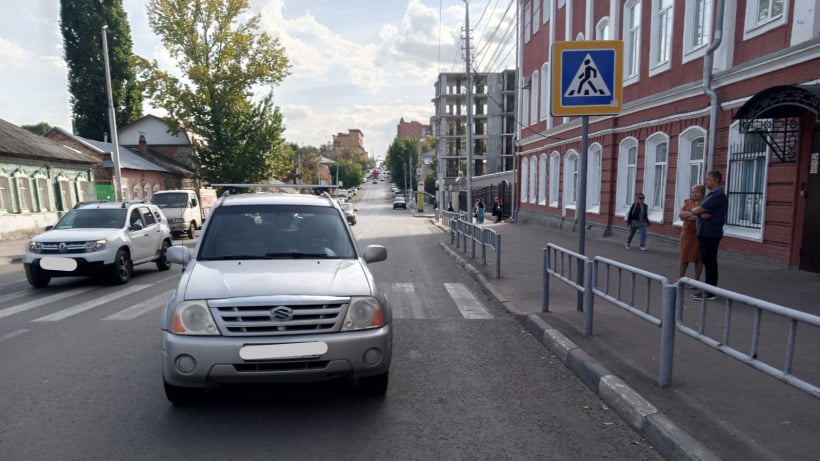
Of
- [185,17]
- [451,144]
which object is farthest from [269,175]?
[451,144]

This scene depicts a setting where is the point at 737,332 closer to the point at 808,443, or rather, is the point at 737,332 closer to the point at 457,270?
the point at 808,443

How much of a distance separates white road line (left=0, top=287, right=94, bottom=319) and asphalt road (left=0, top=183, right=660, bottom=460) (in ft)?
4.64

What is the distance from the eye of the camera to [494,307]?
27.2ft

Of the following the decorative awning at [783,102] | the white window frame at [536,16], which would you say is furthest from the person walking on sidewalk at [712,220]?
the white window frame at [536,16]

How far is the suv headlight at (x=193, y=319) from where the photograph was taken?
149 inches

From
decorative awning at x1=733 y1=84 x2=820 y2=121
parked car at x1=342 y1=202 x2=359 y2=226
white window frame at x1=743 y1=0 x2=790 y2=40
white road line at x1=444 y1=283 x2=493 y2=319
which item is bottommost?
parked car at x1=342 y1=202 x2=359 y2=226

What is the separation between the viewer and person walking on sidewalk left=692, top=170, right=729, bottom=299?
24.6 feet

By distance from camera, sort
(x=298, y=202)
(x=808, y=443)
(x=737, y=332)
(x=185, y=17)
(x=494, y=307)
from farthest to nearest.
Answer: (x=185, y=17)
(x=494, y=307)
(x=298, y=202)
(x=737, y=332)
(x=808, y=443)

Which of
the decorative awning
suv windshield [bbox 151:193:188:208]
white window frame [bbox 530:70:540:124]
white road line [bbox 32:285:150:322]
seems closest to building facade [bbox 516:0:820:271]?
the decorative awning

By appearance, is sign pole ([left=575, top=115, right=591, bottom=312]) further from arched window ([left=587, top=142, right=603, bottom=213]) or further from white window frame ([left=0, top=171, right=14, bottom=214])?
white window frame ([left=0, top=171, right=14, bottom=214])

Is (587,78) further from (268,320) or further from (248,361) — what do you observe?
(248,361)

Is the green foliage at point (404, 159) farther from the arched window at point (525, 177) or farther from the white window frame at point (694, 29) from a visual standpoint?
the white window frame at point (694, 29)

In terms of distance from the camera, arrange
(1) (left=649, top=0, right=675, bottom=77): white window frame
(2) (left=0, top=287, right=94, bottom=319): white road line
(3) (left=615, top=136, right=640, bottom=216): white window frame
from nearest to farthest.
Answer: (2) (left=0, top=287, right=94, bottom=319): white road line < (1) (left=649, top=0, right=675, bottom=77): white window frame < (3) (left=615, top=136, right=640, bottom=216): white window frame

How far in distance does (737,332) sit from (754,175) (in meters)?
9.43
